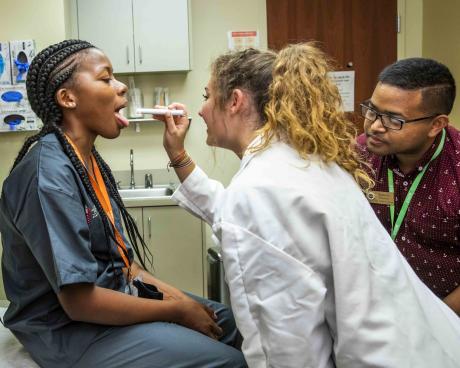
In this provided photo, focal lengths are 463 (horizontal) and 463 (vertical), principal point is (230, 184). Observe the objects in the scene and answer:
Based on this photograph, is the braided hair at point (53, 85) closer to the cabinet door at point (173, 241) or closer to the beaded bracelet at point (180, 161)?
the beaded bracelet at point (180, 161)

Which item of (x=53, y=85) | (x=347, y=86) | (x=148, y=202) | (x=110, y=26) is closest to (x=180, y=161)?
(x=53, y=85)

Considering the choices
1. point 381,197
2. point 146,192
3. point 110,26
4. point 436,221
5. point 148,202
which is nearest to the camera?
point 436,221

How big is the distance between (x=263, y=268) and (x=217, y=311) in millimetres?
695

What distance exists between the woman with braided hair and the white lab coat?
355 millimetres

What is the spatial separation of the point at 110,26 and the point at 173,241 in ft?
4.87

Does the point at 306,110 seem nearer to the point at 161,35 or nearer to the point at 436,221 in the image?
the point at 436,221

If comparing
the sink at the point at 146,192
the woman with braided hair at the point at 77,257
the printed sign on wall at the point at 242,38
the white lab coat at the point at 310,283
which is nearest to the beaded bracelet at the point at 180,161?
the woman with braided hair at the point at 77,257

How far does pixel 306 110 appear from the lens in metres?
1.08

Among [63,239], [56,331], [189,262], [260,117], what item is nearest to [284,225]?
[260,117]

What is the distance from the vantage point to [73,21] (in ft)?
10.0

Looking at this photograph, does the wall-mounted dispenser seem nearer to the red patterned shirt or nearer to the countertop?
the countertop

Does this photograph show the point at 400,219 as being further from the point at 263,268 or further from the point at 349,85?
the point at 349,85

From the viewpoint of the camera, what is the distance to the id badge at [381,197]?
164 centimetres

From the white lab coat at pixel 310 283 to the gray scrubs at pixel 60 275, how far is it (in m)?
0.33
